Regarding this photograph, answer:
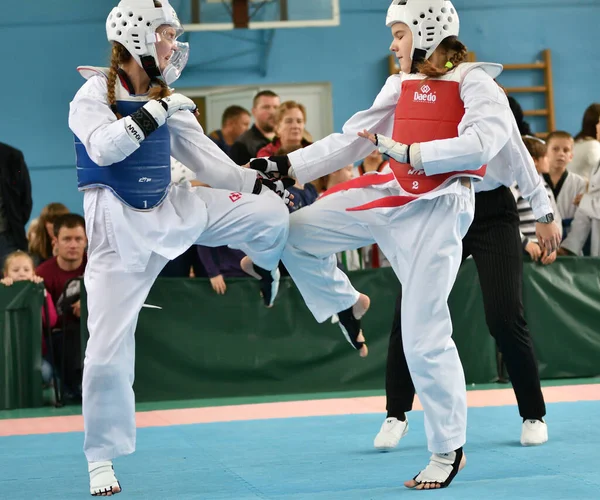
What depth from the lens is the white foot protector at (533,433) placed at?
4730mm

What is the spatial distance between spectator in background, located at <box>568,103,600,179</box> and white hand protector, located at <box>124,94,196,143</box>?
18.4ft

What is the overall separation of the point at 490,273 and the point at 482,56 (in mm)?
9136

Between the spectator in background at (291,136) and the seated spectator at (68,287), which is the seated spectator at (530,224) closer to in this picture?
the spectator in background at (291,136)

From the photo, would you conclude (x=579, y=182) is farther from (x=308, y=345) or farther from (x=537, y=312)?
(x=308, y=345)

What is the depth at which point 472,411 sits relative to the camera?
5.98 m

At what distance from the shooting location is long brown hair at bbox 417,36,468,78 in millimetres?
4031

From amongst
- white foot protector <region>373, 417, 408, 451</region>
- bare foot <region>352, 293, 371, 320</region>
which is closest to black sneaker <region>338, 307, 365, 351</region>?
bare foot <region>352, 293, 371, 320</region>

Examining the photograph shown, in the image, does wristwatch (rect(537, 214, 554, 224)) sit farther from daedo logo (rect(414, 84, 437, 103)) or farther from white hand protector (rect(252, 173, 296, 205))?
white hand protector (rect(252, 173, 296, 205))

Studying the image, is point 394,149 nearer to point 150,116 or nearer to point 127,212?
point 150,116

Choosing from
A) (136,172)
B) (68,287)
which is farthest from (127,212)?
(68,287)

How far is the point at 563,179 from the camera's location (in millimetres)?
8102

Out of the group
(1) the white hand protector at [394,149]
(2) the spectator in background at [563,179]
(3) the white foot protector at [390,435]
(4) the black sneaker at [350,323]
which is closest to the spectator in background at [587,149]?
(2) the spectator in background at [563,179]

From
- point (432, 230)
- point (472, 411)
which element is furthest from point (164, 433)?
point (432, 230)

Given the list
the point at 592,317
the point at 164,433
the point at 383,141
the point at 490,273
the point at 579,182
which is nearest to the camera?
the point at 383,141
